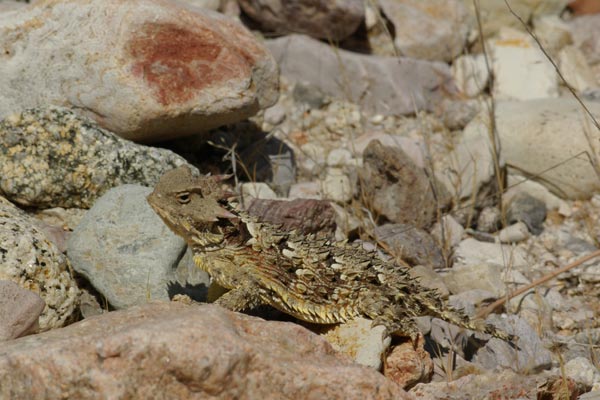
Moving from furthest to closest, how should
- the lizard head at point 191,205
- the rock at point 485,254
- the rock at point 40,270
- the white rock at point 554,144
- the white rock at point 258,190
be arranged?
the white rock at point 554,144 < the white rock at point 258,190 < the rock at point 485,254 < the rock at point 40,270 < the lizard head at point 191,205

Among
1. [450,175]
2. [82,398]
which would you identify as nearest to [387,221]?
[450,175]

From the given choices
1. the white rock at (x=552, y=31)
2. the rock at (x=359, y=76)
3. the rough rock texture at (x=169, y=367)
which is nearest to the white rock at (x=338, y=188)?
the rock at (x=359, y=76)

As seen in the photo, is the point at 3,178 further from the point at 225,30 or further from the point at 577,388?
the point at 577,388

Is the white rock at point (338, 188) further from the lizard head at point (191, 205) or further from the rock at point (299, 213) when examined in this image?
the lizard head at point (191, 205)

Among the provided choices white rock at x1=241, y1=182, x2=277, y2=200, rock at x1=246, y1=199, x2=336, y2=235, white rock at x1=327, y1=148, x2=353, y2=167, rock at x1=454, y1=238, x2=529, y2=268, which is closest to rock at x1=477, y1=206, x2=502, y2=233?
rock at x1=454, y1=238, x2=529, y2=268

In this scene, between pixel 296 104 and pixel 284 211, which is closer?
pixel 284 211

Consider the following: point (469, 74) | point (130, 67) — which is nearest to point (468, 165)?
point (469, 74)
